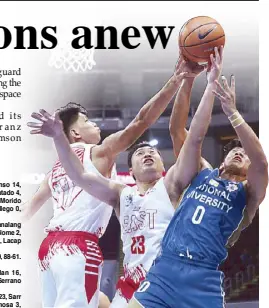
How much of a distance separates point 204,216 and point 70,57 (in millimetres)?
1310

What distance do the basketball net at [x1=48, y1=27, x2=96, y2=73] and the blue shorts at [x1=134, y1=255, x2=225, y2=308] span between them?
52.2 inches

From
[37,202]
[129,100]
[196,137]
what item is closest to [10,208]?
[37,202]

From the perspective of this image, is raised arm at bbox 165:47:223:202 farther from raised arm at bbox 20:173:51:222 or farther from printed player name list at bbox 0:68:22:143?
printed player name list at bbox 0:68:22:143

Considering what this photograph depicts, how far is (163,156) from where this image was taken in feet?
12.5

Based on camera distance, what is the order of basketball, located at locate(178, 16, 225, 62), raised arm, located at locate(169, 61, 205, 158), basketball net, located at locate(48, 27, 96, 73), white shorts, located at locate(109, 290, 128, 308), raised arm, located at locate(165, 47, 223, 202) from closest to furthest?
raised arm, located at locate(165, 47, 223, 202) < basketball, located at locate(178, 16, 225, 62) < white shorts, located at locate(109, 290, 128, 308) < raised arm, located at locate(169, 61, 205, 158) < basketball net, located at locate(48, 27, 96, 73)

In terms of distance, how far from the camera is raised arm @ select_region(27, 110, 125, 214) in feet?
11.3

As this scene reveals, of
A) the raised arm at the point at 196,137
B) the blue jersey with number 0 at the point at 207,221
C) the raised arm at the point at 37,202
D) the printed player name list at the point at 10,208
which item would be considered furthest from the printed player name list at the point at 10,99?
the blue jersey with number 0 at the point at 207,221

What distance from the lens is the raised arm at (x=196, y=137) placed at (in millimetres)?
3346

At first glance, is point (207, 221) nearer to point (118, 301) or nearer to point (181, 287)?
point (181, 287)

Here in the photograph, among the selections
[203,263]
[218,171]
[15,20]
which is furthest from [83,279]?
[15,20]

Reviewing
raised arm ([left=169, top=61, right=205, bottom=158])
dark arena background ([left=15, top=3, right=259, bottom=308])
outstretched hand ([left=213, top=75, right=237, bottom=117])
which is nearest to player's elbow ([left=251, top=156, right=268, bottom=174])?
outstretched hand ([left=213, top=75, right=237, bottom=117])

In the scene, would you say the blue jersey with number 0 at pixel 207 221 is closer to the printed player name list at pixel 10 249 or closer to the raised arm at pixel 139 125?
the raised arm at pixel 139 125

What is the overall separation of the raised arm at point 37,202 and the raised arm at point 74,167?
338mm

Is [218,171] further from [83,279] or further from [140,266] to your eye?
[83,279]
